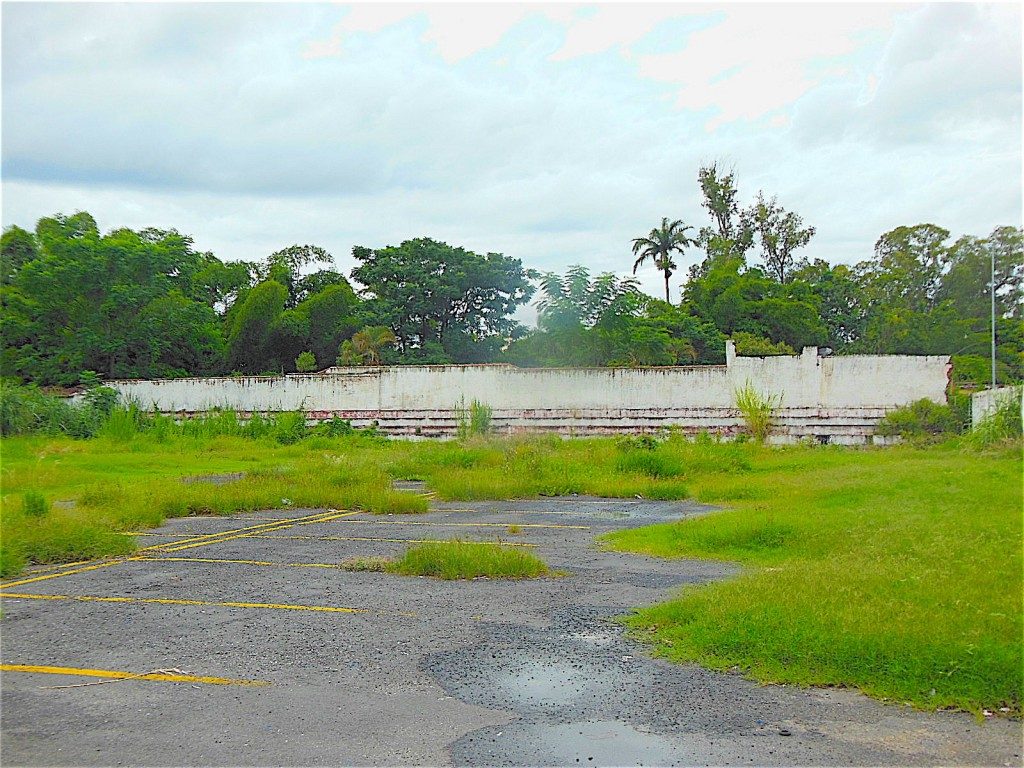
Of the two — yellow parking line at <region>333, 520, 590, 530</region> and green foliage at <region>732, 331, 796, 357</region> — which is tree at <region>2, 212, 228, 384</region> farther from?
yellow parking line at <region>333, 520, 590, 530</region>

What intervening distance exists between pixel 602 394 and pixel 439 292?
504 inches

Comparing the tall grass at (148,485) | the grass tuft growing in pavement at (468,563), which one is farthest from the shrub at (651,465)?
the grass tuft growing in pavement at (468,563)

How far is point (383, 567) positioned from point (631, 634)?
3.48m

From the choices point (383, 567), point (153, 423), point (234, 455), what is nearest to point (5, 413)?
point (153, 423)

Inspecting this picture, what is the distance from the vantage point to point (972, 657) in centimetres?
531

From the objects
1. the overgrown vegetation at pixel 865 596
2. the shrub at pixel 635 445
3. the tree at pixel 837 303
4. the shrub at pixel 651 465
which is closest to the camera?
the overgrown vegetation at pixel 865 596

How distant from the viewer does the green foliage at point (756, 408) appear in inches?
1033

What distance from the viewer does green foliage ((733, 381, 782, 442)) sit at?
26.2 meters

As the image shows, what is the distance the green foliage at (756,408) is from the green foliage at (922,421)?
10.1 feet

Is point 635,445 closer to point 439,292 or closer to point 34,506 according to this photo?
point 34,506

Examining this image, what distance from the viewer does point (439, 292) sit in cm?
3834

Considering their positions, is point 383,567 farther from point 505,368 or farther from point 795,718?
point 505,368

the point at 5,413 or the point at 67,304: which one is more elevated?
the point at 67,304

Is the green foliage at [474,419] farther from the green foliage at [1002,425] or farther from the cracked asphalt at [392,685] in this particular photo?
the cracked asphalt at [392,685]
